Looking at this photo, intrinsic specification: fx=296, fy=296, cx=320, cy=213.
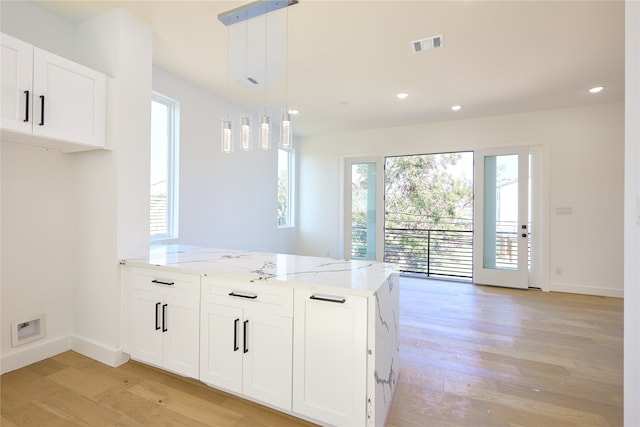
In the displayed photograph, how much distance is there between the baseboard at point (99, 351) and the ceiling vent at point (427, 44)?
140 inches

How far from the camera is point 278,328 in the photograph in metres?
1.68

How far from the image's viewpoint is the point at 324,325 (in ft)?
5.09

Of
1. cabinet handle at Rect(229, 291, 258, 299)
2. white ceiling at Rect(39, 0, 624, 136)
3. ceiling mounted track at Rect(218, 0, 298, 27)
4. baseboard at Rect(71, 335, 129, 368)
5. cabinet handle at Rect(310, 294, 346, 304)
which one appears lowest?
baseboard at Rect(71, 335, 129, 368)

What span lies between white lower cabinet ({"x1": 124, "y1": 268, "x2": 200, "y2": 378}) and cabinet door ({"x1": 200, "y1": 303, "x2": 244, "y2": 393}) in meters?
0.07

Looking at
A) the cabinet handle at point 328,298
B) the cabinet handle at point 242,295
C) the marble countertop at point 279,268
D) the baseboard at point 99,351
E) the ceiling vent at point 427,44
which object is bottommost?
the baseboard at point 99,351

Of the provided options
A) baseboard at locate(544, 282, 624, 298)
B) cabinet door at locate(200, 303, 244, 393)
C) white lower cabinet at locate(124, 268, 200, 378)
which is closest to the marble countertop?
white lower cabinet at locate(124, 268, 200, 378)

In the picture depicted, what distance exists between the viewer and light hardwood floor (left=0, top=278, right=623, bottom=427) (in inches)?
68.4

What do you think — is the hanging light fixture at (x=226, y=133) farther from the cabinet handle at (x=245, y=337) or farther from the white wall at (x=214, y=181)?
the white wall at (x=214, y=181)

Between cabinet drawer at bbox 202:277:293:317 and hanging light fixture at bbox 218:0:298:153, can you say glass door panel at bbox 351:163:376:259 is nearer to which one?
hanging light fixture at bbox 218:0:298:153

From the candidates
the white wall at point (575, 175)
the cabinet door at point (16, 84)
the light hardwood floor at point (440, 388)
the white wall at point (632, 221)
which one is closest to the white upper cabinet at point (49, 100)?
the cabinet door at point (16, 84)

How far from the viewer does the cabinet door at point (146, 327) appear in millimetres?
2094

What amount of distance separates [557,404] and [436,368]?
0.74 metres

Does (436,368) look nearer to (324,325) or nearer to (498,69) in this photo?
(324,325)

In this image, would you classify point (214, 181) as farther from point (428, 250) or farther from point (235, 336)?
point (428, 250)
